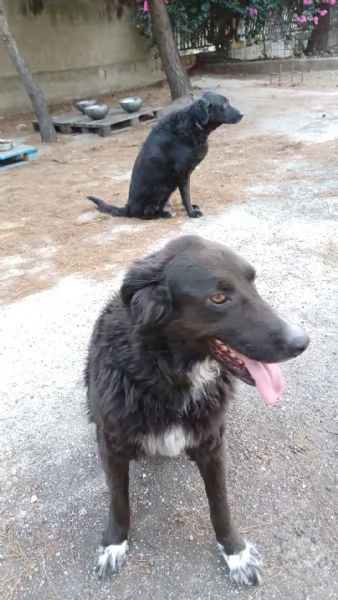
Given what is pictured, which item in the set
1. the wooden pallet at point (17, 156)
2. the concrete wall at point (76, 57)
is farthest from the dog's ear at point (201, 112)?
the concrete wall at point (76, 57)

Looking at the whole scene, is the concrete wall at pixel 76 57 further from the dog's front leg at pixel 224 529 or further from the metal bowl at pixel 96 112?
the dog's front leg at pixel 224 529

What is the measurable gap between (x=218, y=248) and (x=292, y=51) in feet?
48.4

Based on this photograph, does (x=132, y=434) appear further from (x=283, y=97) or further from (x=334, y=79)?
(x=334, y=79)

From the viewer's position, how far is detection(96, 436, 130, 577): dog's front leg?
1.67 meters

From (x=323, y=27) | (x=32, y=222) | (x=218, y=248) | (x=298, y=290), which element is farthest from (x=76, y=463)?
(x=323, y=27)

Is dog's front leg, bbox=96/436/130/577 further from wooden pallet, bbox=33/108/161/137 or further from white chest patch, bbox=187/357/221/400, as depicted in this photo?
wooden pallet, bbox=33/108/161/137

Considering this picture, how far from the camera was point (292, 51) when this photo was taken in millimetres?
14047

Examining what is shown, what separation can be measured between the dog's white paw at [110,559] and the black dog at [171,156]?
11.2ft

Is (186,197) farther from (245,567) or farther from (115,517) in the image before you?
(245,567)

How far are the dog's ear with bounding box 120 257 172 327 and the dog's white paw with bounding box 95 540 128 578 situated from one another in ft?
2.91

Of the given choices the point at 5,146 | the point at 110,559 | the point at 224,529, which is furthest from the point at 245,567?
the point at 5,146

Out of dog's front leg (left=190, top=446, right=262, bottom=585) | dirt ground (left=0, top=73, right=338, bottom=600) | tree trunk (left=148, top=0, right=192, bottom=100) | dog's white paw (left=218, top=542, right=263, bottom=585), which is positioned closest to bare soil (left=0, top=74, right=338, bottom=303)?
dirt ground (left=0, top=73, right=338, bottom=600)

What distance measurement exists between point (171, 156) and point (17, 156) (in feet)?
10.4

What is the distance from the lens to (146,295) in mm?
1390
